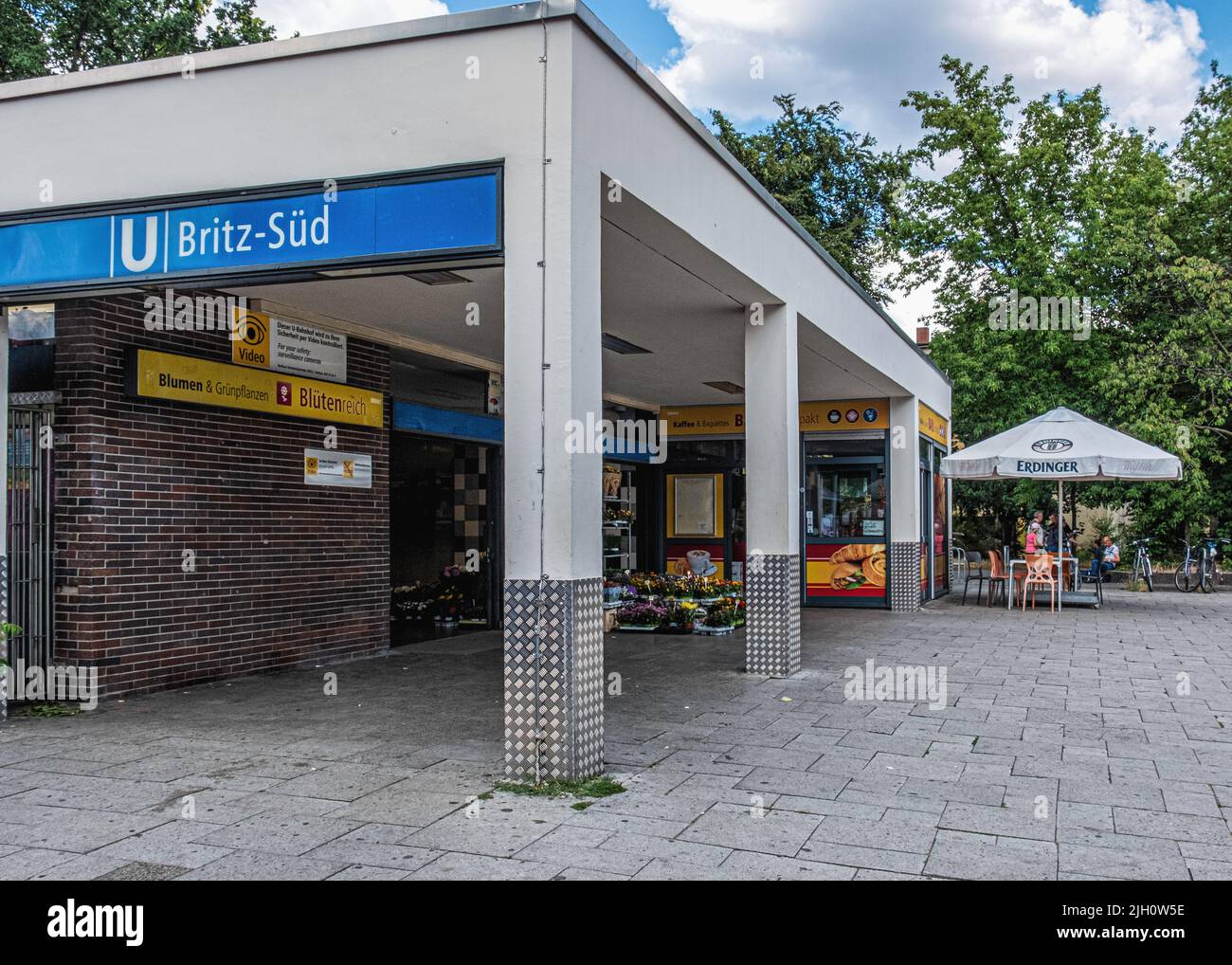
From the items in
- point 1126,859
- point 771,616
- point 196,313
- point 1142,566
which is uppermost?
point 196,313

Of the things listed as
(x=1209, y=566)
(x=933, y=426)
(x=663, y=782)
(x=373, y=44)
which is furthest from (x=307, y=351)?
(x=1209, y=566)

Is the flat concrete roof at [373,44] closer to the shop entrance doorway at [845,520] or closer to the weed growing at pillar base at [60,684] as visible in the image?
the weed growing at pillar base at [60,684]

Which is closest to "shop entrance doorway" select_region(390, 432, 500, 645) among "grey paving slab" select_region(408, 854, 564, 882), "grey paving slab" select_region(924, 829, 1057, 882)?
"grey paving slab" select_region(408, 854, 564, 882)

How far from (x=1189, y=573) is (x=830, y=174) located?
12634 millimetres

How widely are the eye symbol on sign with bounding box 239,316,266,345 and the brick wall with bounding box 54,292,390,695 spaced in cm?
24

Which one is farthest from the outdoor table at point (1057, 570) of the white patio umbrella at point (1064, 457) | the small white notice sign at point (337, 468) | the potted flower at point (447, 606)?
the small white notice sign at point (337, 468)

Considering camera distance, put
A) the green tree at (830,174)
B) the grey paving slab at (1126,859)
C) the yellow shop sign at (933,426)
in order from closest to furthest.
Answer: the grey paving slab at (1126,859), the yellow shop sign at (933,426), the green tree at (830,174)

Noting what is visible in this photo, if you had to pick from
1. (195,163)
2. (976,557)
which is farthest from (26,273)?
(976,557)

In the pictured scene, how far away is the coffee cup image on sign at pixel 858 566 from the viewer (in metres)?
15.8

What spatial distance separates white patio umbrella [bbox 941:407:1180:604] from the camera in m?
14.2

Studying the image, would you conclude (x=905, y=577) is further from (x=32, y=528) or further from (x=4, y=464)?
(x=4, y=464)

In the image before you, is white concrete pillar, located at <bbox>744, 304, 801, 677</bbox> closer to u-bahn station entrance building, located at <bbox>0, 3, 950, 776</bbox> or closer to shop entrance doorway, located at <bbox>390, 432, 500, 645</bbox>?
u-bahn station entrance building, located at <bbox>0, 3, 950, 776</bbox>

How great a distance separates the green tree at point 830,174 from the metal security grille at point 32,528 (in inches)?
804

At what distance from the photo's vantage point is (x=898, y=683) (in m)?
8.56
